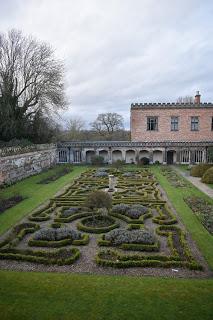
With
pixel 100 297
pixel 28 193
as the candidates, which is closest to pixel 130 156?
pixel 28 193

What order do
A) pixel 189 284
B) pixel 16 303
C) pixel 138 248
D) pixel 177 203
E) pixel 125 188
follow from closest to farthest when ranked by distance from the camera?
pixel 16 303 → pixel 189 284 → pixel 138 248 → pixel 177 203 → pixel 125 188

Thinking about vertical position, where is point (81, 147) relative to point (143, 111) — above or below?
below

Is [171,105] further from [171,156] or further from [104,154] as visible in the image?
[104,154]

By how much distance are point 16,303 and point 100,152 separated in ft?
106

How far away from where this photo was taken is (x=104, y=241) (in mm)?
11211

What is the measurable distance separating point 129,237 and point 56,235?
2.98 meters

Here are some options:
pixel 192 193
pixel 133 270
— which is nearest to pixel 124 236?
pixel 133 270

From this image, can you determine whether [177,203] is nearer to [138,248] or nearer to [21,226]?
[138,248]

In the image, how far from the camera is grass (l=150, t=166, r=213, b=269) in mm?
10820

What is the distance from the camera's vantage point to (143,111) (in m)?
39.1

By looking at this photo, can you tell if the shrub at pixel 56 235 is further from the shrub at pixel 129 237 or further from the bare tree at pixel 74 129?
the bare tree at pixel 74 129

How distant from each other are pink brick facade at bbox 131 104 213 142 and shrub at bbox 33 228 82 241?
28.4m

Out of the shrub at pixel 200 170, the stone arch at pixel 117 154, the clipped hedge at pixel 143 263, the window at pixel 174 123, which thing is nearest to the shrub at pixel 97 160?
the stone arch at pixel 117 154

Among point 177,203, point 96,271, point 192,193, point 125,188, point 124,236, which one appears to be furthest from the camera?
point 125,188
